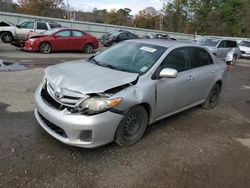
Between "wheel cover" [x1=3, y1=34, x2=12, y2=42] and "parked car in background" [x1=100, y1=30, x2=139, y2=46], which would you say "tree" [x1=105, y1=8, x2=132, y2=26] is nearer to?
"parked car in background" [x1=100, y1=30, x2=139, y2=46]

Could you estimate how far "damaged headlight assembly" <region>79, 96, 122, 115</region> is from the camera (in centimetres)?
341

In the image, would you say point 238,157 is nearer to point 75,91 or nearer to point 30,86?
point 75,91

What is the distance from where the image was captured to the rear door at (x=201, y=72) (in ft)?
17.1

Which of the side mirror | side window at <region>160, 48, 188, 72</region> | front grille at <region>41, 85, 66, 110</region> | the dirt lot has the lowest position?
the dirt lot

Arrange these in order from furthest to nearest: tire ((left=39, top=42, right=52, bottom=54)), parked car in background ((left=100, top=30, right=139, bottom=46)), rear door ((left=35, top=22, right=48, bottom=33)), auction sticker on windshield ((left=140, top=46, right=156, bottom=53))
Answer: parked car in background ((left=100, top=30, right=139, bottom=46)) → rear door ((left=35, top=22, right=48, bottom=33)) → tire ((left=39, top=42, right=52, bottom=54)) → auction sticker on windshield ((left=140, top=46, right=156, bottom=53))

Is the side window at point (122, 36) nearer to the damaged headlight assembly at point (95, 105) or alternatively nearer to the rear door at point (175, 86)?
the rear door at point (175, 86)

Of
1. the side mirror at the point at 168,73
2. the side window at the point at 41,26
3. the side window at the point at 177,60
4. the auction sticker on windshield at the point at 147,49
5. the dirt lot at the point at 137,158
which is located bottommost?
the dirt lot at the point at 137,158

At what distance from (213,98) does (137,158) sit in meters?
3.33

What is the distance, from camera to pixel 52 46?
14.2 meters

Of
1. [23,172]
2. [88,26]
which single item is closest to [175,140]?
[23,172]

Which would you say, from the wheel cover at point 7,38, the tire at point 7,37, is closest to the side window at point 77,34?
the tire at point 7,37

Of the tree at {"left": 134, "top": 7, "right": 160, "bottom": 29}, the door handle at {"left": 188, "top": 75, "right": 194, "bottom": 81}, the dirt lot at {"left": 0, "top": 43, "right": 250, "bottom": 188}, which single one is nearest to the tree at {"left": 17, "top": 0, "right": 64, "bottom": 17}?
the tree at {"left": 134, "top": 7, "right": 160, "bottom": 29}

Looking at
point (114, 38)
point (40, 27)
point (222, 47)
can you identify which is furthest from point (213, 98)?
point (114, 38)

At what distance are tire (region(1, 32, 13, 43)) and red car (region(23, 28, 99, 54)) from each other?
11.3 feet
